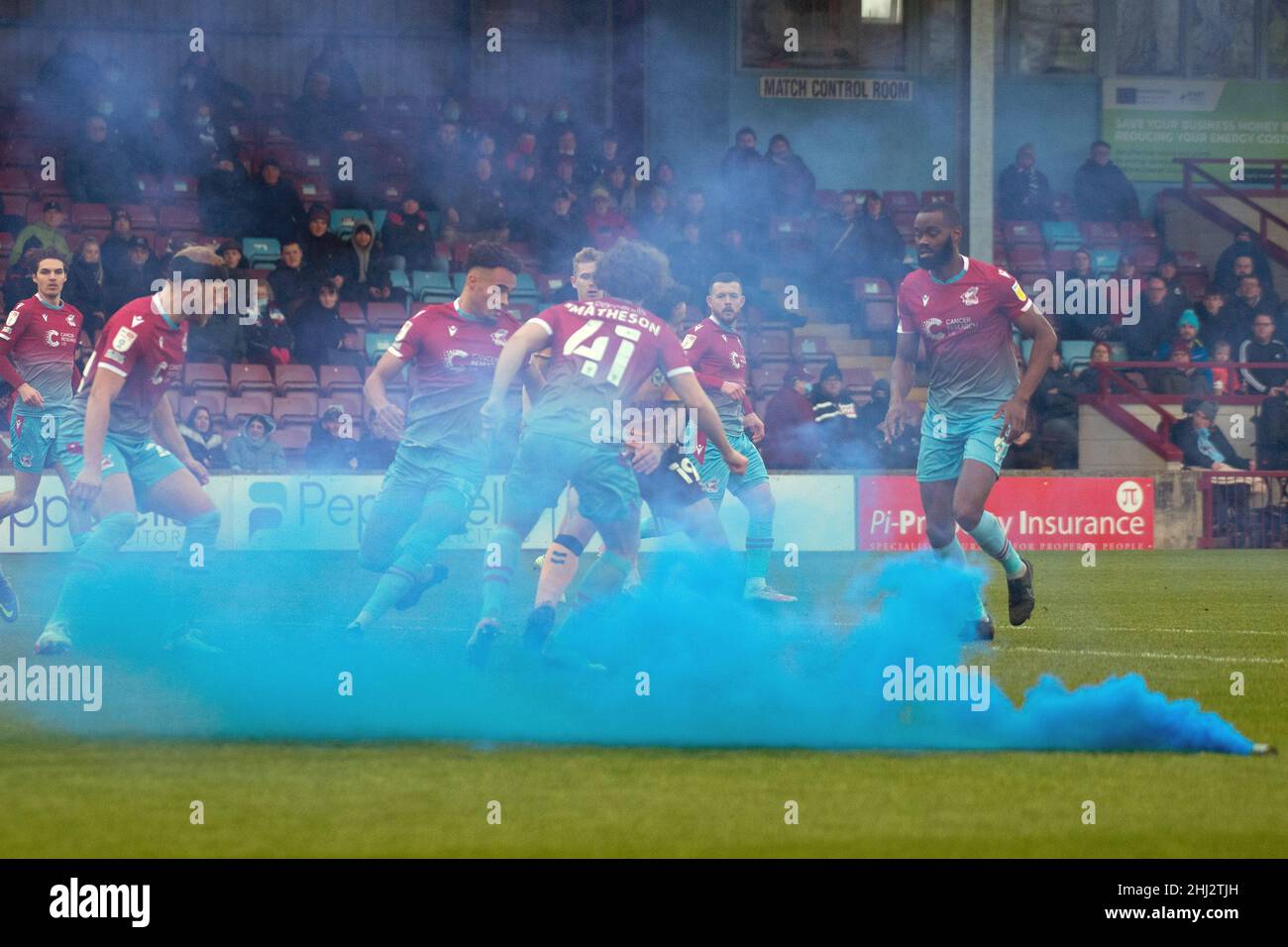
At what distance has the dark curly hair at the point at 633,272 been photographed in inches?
324

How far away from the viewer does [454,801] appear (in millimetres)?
5629

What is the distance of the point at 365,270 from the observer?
19.7 meters

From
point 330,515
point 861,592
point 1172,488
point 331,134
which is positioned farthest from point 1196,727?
point 331,134

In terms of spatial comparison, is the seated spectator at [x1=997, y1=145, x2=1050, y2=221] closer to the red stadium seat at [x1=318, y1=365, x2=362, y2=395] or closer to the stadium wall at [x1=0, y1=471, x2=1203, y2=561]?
the stadium wall at [x1=0, y1=471, x2=1203, y2=561]

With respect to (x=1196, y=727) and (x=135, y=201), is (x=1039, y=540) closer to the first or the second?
(x=135, y=201)

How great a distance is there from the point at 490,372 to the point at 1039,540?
11372 millimetres

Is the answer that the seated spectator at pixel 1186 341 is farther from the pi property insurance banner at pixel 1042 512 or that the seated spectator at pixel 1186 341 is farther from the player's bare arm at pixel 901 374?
the player's bare arm at pixel 901 374

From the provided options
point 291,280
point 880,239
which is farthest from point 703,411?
point 880,239

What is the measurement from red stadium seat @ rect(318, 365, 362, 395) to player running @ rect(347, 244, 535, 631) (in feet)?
30.8

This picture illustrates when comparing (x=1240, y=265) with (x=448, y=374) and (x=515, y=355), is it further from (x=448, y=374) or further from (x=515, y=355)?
(x=515, y=355)

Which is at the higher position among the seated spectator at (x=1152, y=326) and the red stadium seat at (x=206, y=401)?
the seated spectator at (x=1152, y=326)

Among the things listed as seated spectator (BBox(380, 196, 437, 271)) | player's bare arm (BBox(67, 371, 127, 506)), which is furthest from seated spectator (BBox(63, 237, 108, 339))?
player's bare arm (BBox(67, 371, 127, 506))

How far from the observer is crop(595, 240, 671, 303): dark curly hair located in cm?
823

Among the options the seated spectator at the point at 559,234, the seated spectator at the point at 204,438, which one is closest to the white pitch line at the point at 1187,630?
the seated spectator at the point at 204,438
